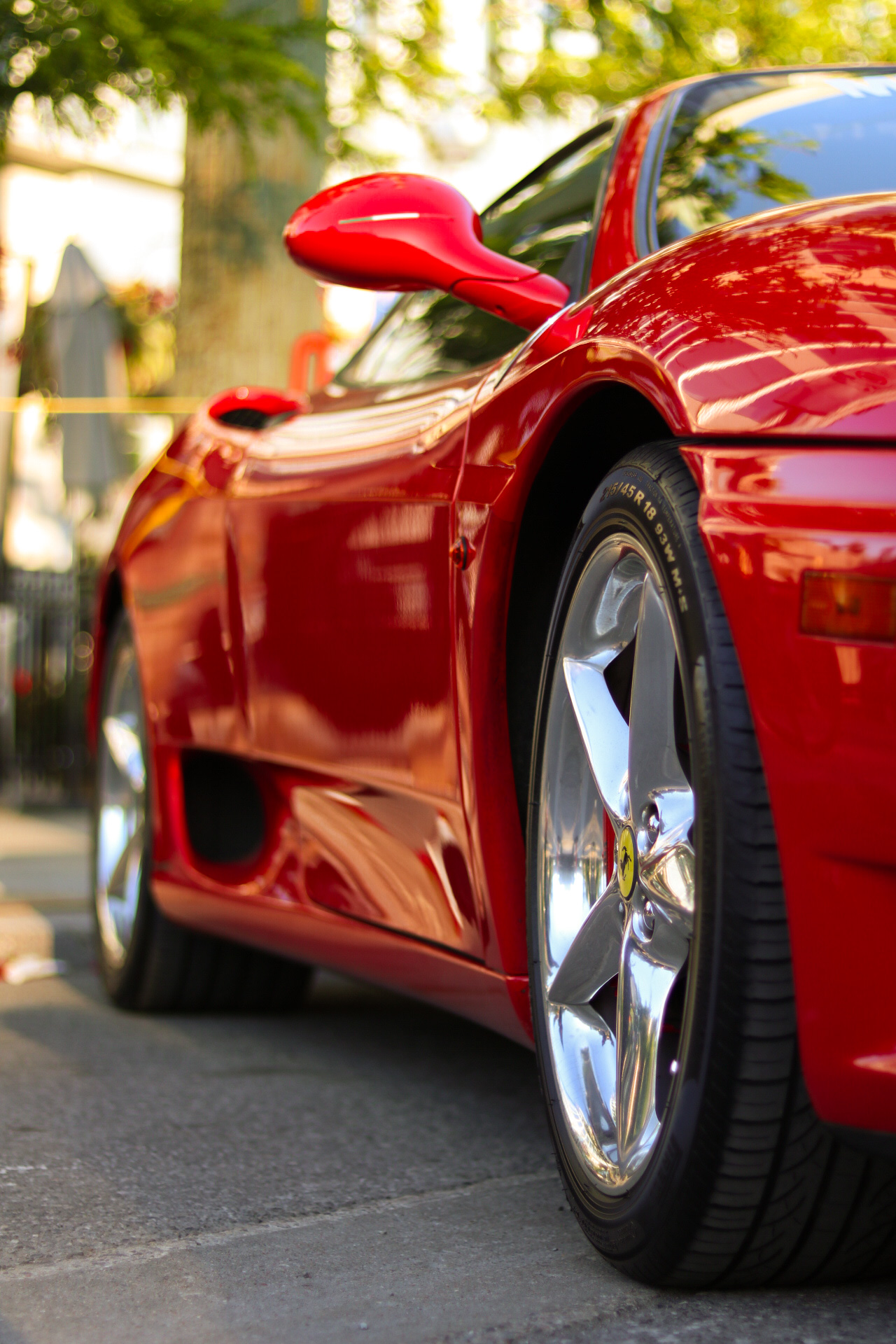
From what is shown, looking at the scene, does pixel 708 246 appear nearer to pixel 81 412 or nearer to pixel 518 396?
pixel 518 396

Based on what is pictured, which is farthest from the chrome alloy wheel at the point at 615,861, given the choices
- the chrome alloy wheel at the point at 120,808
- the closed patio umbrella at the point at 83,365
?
the closed patio umbrella at the point at 83,365

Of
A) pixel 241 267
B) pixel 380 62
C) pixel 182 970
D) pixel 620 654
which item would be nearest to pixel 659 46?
pixel 380 62

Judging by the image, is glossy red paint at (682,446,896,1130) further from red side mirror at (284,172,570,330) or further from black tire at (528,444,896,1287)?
red side mirror at (284,172,570,330)

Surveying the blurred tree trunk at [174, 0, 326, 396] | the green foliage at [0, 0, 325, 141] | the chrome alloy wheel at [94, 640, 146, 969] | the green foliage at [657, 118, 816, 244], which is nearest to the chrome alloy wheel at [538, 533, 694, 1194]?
the green foliage at [657, 118, 816, 244]

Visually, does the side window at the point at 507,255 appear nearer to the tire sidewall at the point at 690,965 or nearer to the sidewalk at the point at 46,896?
the tire sidewall at the point at 690,965

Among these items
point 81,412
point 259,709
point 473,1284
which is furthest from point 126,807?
point 81,412

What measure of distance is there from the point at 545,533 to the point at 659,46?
8.93 m

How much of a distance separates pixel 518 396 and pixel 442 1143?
1.15 metres

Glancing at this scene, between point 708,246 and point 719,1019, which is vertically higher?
point 708,246

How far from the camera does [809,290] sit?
1.71 metres

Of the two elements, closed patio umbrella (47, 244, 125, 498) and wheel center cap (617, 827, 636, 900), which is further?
closed patio umbrella (47, 244, 125, 498)

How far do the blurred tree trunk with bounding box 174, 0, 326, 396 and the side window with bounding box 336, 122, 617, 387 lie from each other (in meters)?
4.69

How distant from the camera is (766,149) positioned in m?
2.60

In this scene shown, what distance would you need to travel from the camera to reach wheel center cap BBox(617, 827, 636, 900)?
1919mm
